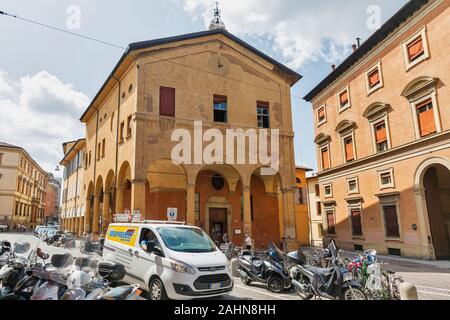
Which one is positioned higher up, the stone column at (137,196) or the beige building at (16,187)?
the beige building at (16,187)

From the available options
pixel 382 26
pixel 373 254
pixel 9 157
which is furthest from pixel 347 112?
pixel 9 157

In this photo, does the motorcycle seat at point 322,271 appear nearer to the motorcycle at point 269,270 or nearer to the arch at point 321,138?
the motorcycle at point 269,270

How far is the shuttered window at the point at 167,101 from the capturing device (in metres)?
16.5

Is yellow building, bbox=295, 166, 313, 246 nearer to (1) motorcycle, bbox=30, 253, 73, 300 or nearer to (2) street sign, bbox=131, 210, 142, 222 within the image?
(2) street sign, bbox=131, 210, 142, 222

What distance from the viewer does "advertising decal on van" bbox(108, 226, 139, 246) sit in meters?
8.26

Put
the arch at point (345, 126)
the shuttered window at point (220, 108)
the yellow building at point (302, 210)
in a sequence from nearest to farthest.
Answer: the shuttered window at point (220, 108) → the arch at point (345, 126) → the yellow building at point (302, 210)

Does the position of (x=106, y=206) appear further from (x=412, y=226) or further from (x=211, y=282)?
(x=412, y=226)

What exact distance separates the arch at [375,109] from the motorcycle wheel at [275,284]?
53.4 feet

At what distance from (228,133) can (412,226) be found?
12.2 metres

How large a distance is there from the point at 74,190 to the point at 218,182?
2013cm

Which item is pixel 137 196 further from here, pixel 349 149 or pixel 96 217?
pixel 349 149

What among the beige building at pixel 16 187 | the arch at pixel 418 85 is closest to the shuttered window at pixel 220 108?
the arch at pixel 418 85

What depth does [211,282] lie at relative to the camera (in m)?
6.74

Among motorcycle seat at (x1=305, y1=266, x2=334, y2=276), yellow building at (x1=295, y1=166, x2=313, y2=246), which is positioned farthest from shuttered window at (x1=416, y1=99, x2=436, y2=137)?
motorcycle seat at (x1=305, y1=266, x2=334, y2=276)
